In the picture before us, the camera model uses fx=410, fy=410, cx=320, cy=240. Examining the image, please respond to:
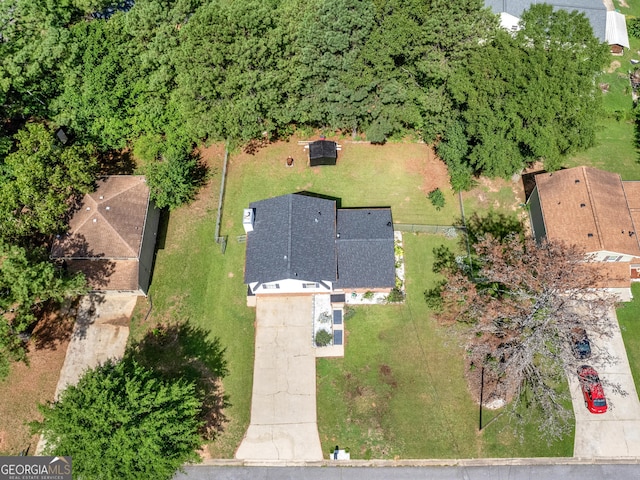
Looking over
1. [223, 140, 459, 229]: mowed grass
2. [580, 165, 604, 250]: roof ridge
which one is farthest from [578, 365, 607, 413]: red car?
[223, 140, 459, 229]: mowed grass

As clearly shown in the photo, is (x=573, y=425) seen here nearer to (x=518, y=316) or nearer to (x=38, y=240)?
(x=518, y=316)

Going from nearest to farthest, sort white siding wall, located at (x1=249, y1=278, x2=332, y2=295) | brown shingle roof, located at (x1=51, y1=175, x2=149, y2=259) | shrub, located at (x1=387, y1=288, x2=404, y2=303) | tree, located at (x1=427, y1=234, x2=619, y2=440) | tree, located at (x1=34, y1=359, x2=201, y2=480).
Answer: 1. tree, located at (x1=34, y1=359, x2=201, y2=480)
2. tree, located at (x1=427, y1=234, x2=619, y2=440)
3. white siding wall, located at (x1=249, y1=278, x2=332, y2=295)
4. brown shingle roof, located at (x1=51, y1=175, x2=149, y2=259)
5. shrub, located at (x1=387, y1=288, x2=404, y2=303)

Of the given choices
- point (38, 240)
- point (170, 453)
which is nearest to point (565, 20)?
point (170, 453)

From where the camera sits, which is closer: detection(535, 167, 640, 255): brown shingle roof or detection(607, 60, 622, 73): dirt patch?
detection(535, 167, 640, 255): brown shingle roof

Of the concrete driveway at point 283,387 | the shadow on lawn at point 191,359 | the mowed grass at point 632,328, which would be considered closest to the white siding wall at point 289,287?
the concrete driveway at point 283,387

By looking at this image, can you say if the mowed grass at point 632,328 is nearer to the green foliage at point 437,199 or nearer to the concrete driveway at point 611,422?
the concrete driveway at point 611,422

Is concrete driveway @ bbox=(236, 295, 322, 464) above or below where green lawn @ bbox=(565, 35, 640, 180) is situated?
below

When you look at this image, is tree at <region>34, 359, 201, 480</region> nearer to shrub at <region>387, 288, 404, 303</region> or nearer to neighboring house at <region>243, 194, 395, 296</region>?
neighboring house at <region>243, 194, 395, 296</region>
